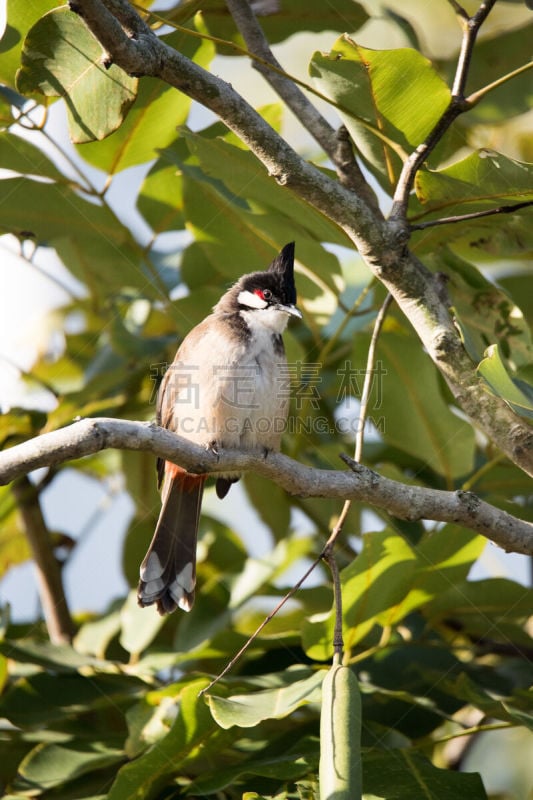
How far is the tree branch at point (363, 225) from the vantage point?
77.4 inches

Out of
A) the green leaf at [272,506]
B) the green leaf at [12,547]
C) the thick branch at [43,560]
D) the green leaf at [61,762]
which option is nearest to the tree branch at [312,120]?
the green leaf at [272,506]

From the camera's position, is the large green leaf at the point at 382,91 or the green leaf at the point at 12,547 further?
the green leaf at the point at 12,547

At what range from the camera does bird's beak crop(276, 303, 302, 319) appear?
10.0 ft

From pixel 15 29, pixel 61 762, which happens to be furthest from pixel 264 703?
pixel 15 29

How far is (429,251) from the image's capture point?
2.68 m

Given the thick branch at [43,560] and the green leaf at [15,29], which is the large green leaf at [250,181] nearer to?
the green leaf at [15,29]

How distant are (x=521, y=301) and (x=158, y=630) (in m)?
1.74

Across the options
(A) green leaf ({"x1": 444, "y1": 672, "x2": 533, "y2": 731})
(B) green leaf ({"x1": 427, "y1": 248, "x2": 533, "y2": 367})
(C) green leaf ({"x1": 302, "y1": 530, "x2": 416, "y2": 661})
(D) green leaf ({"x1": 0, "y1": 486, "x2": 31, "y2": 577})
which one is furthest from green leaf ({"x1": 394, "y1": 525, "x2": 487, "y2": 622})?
(D) green leaf ({"x1": 0, "y1": 486, "x2": 31, "y2": 577})

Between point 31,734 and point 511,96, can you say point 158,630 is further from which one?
point 511,96

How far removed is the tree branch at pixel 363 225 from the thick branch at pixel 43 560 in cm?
163

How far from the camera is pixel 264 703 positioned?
2203 mm

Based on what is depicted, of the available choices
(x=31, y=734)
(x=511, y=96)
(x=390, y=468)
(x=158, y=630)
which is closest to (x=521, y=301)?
(x=511, y=96)

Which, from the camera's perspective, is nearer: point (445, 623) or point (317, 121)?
point (317, 121)

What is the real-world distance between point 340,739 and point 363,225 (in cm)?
116
